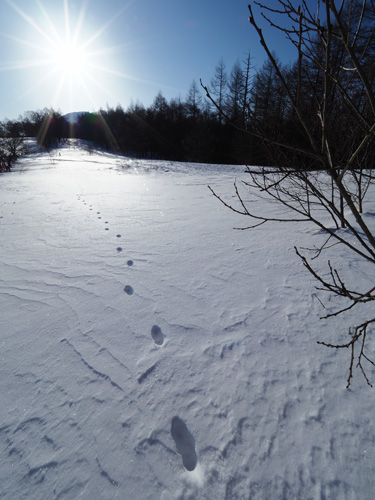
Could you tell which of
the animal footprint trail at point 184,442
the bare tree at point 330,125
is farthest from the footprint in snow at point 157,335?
the bare tree at point 330,125

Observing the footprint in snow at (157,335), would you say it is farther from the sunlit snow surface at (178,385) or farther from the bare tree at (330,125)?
the bare tree at (330,125)

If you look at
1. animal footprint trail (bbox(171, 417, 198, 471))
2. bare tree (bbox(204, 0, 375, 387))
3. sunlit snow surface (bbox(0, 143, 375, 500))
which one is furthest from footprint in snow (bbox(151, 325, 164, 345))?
bare tree (bbox(204, 0, 375, 387))

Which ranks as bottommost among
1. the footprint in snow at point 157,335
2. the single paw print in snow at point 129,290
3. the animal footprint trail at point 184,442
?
the animal footprint trail at point 184,442

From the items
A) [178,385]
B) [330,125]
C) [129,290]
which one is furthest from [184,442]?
[330,125]

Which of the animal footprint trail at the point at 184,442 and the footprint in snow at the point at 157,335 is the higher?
the footprint in snow at the point at 157,335

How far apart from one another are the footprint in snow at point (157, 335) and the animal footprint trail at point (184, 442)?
20.5 inches

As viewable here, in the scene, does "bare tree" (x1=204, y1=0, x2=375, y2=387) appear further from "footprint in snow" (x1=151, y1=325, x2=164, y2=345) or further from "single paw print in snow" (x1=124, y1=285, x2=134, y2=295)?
"single paw print in snow" (x1=124, y1=285, x2=134, y2=295)

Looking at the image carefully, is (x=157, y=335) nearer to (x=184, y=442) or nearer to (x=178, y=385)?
(x=178, y=385)

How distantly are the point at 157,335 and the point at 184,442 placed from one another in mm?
697

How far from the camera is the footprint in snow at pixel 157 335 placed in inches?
65.4

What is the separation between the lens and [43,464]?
1.07 m

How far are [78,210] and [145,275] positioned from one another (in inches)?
139

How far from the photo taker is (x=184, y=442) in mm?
1117

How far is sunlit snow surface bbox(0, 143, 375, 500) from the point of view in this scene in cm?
100
